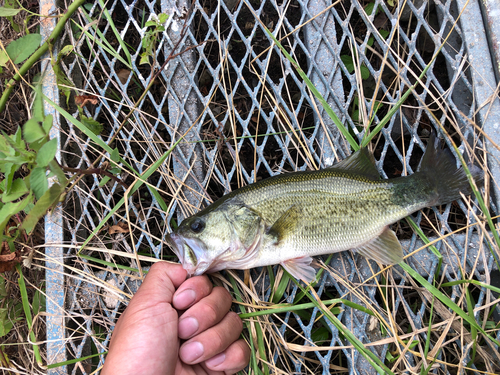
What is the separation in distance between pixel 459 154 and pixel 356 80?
3.15ft

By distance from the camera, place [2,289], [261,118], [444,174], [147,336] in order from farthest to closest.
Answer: [261,118], [2,289], [444,174], [147,336]

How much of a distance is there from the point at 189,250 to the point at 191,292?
0.92ft

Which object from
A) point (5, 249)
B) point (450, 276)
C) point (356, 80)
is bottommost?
point (450, 276)

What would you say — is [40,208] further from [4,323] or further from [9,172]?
[4,323]

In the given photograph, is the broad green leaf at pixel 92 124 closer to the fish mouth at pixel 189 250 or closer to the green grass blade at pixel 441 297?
the fish mouth at pixel 189 250

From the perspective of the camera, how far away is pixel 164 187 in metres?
2.93

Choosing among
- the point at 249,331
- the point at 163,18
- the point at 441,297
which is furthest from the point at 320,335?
the point at 163,18

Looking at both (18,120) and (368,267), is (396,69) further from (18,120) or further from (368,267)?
(18,120)

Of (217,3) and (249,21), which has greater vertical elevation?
(217,3)

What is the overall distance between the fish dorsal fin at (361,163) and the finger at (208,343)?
1433mm

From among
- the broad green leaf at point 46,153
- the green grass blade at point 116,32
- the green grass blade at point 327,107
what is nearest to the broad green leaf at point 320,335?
the green grass blade at point 327,107

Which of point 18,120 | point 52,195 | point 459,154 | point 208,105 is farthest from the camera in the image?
point 18,120

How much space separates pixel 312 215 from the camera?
2.36 meters

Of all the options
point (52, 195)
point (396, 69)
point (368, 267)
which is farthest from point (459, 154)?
point (52, 195)
